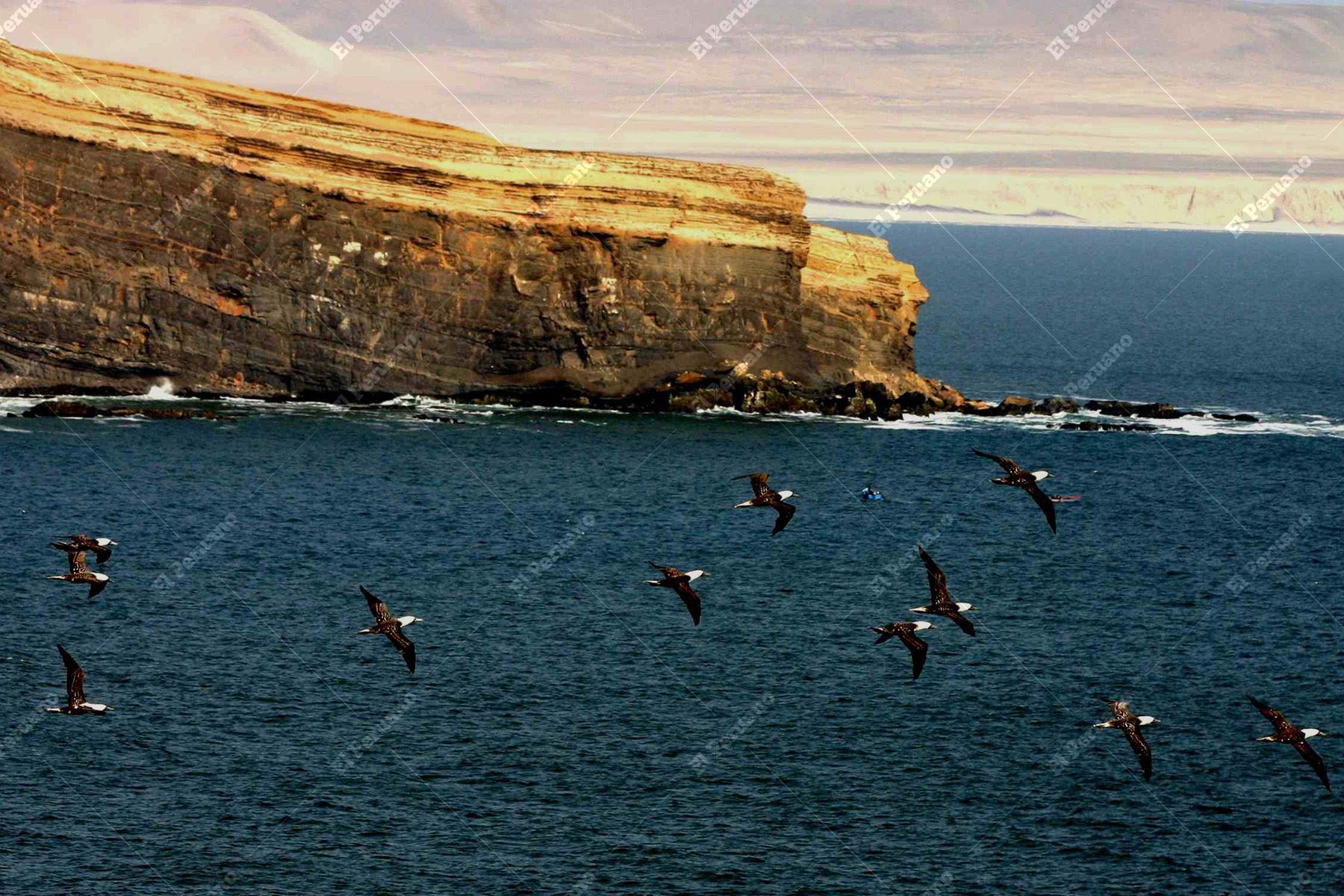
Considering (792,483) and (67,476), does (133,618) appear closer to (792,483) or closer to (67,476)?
(67,476)

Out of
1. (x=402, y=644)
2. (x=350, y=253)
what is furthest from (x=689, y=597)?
(x=350, y=253)

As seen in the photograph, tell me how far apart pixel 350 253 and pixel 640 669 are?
63.3 meters

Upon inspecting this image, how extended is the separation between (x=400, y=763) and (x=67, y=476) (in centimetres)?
5185

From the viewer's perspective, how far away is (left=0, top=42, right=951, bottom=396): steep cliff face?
444 ft

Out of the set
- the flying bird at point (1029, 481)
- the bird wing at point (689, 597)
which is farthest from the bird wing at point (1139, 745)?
the bird wing at point (689, 597)

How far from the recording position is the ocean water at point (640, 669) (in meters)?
65.8

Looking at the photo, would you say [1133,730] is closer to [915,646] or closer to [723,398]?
[915,646]

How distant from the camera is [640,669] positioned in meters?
84.2

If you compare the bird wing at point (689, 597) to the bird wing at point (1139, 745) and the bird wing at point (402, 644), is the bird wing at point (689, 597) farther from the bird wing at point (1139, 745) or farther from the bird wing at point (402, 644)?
the bird wing at point (1139, 745)

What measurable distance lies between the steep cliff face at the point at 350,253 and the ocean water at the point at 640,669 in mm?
8214

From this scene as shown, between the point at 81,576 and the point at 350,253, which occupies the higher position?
the point at 350,253

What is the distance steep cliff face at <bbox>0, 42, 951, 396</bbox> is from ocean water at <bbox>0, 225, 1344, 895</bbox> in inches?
323

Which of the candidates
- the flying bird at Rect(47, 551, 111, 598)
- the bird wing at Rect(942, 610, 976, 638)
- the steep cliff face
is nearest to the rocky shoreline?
the steep cliff face

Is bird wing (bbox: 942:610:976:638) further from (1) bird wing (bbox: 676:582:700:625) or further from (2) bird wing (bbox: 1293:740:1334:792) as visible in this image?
(2) bird wing (bbox: 1293:740:1334:792)
